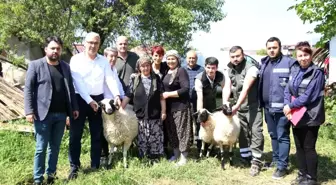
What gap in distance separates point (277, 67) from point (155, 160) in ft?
7.74

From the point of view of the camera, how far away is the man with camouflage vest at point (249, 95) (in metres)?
5.39

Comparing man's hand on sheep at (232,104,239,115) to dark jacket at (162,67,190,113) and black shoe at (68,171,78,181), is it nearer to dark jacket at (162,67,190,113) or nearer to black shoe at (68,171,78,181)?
dark jacket at (162,67,190,113)

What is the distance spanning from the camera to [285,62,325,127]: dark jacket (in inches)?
177

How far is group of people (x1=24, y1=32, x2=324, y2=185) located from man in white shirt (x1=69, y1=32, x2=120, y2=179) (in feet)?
0.05

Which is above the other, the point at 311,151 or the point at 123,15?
the point at 123,15

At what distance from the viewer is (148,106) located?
5559mm

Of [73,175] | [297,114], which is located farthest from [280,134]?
[73,175]

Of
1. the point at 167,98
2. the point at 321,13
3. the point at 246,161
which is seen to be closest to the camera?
the point at 167,98

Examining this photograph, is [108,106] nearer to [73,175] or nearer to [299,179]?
[73,175]

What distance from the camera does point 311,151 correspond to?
4.64 metres

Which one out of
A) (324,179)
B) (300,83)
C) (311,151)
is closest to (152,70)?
(300,83)

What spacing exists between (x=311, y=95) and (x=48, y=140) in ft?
11.3

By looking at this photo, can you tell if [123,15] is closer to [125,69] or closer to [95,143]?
[125,69]

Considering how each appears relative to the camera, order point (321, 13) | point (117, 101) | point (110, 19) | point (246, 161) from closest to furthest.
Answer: point (117, 101)
point (246, 161)
point (321, 13)
point (110, 19)
